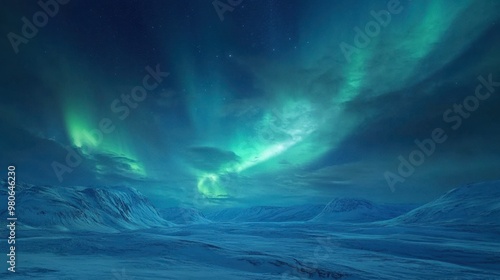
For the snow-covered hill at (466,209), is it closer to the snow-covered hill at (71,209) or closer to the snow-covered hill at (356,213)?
the snow-covered hill at (356,213)

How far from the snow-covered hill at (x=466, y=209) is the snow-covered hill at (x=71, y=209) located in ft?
301

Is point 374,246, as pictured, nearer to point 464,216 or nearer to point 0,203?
point 464,216

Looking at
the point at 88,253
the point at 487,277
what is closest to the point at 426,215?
the point at 487,277

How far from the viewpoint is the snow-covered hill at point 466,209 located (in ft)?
233

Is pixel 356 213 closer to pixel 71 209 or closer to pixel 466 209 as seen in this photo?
pixel 466 209

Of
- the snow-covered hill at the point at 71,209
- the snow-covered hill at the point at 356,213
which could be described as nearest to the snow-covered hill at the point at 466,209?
the snow-covered hill at the point at 356,213

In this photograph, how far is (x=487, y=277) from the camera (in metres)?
15.8

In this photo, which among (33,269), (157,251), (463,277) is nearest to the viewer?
(33,269)

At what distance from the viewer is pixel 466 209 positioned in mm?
84312

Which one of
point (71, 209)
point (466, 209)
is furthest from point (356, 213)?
point (71, 209)

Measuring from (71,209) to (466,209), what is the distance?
116 meters

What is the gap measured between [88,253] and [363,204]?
205 m

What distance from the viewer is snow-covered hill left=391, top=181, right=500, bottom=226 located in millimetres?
70950

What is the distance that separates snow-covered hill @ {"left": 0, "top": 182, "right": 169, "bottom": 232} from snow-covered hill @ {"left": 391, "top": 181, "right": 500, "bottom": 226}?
9176cm
